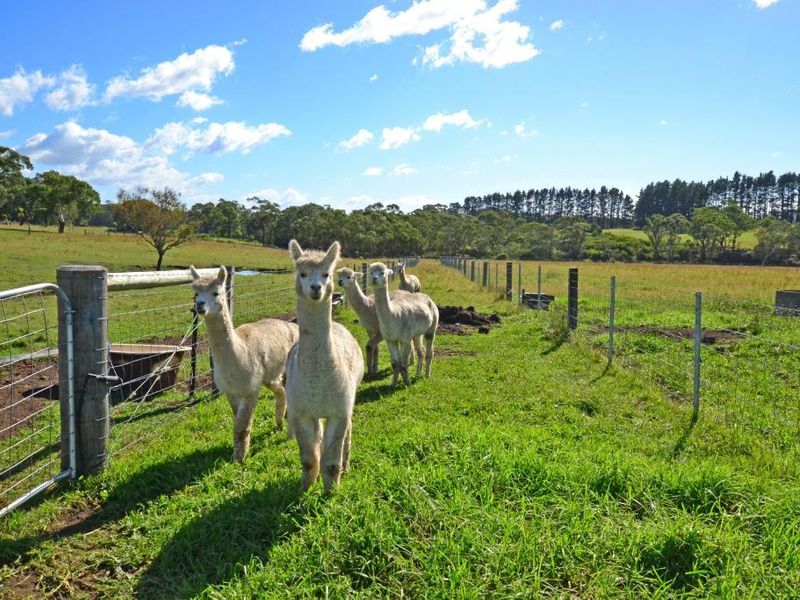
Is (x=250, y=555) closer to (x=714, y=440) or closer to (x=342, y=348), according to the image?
(x=342, y=348)

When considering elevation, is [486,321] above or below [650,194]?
below

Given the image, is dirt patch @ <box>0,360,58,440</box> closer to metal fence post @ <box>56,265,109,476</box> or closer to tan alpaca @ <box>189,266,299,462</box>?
metal fence post @ <box>56,265,109,476</box>

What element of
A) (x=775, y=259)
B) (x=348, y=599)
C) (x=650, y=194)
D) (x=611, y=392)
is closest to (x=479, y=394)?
(x=611, y=392)

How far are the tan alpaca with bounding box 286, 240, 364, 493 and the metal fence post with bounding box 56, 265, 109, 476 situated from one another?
180 cm

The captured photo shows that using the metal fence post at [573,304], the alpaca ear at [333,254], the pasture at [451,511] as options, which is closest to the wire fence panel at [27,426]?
the pasture at [451,511]

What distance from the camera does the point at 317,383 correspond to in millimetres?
4062

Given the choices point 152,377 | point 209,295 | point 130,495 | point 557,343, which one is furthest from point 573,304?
point 130,495

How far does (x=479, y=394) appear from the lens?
7660 millimetres

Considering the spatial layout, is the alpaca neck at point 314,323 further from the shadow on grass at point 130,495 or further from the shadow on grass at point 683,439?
the shadow on grass at point 683,439

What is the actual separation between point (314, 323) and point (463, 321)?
10899mm

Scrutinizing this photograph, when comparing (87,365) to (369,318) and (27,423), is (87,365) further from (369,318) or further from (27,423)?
(369,318)

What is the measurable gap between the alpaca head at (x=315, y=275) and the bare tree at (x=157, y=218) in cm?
4013

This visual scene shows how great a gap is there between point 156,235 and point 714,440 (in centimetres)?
4275

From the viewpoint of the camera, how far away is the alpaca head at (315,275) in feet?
12.6
